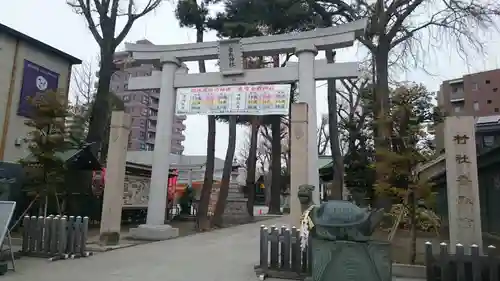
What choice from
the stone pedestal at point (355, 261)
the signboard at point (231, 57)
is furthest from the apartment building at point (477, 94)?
the stone pedestal at point (355, 261)

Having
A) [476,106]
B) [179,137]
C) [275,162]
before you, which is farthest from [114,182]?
[179,137]

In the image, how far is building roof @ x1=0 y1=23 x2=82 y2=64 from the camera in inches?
584

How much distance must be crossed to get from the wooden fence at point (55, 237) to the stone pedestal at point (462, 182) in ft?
24.3

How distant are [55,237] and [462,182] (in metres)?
8.22

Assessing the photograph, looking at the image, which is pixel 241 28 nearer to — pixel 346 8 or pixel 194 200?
pixel 346 8

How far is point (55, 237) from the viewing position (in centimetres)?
823

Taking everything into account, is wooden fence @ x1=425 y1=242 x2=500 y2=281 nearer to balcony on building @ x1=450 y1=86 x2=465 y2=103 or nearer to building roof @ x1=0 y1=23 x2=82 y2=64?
building roof @ x1=0 y1=23 x2=82 y2=64

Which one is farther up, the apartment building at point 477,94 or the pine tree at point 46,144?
the apartment building at point 477,94

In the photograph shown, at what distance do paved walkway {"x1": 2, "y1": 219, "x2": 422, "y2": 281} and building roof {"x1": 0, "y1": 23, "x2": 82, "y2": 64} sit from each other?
10.3m

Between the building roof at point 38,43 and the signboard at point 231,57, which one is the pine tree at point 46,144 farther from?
the building roof at point 38,43

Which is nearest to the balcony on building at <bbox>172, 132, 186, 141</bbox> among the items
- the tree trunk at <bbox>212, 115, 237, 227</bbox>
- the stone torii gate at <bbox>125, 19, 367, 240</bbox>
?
the tree trunk at <bbox>212, 115, 237, 227</bbox>

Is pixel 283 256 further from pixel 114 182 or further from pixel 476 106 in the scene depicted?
pixel 476 106

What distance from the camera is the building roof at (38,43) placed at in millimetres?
14837

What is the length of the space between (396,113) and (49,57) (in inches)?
586
